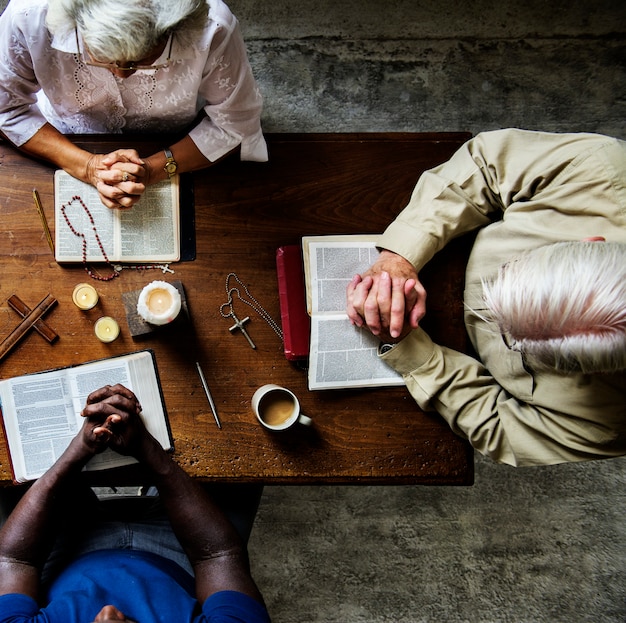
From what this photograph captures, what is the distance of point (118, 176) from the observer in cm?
141

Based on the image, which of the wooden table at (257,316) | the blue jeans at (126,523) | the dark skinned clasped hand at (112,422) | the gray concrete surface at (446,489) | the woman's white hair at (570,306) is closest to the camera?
the woman's white hair at (570,306)

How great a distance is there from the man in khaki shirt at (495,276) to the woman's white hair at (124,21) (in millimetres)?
702

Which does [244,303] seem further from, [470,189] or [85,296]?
[470,189]

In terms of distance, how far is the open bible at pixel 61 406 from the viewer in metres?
1.40

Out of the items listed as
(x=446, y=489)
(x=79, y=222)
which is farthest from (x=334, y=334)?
(x=446, y=489)

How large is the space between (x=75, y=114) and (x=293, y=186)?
2.17ft

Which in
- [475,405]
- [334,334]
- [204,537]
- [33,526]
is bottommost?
[204,537]

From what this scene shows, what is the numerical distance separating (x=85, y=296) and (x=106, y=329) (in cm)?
10

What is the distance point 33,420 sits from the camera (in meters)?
1.40

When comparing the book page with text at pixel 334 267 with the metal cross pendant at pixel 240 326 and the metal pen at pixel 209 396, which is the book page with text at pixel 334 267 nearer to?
the metal cross pendant at pixel 240 326

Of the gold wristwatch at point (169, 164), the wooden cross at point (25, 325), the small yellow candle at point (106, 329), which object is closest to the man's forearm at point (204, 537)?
the small yellow candle at point (106, 329)

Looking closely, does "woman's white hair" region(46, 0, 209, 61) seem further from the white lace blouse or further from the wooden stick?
the wooden stick

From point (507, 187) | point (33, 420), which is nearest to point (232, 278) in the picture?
point (33, 420)

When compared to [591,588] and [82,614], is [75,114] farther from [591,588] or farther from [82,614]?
[591,588]
